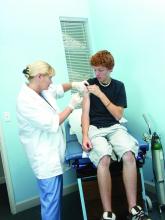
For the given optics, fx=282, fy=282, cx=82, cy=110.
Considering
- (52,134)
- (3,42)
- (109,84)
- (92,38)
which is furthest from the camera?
(92,38)

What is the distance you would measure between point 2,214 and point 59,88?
132cm

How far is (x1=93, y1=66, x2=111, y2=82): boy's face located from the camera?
7.00 feet

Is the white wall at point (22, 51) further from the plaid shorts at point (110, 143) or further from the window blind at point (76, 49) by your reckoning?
the plaid shorts at point (110, 143)

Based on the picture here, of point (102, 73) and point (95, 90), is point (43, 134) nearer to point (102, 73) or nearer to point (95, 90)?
point (95, 90)

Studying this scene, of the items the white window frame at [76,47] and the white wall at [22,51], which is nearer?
the white wall at [22,51]

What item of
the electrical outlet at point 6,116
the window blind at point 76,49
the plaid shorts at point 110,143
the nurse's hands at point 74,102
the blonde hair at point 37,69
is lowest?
the plaid shorts at point 110,143

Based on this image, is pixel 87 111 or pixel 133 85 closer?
pixel 87 111

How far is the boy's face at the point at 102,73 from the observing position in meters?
2.13

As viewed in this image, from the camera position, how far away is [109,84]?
7.29 feet

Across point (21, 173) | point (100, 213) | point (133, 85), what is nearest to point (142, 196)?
point (100, 213)

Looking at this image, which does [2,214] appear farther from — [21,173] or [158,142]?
[158,142]

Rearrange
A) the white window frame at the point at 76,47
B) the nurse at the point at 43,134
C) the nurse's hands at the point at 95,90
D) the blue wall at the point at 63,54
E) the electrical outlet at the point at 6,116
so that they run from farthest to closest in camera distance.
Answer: the white window frame at the point at 76,47 → the electrical outlet at the point at 6,116 → the blue wall at the point at 63,54 → the nurse's hands at the point at 95,90 → the nurse at the point at 43,134

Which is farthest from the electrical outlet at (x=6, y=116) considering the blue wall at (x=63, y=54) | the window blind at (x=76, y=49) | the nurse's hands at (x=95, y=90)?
the nurse's hands at (x=95, y=90)

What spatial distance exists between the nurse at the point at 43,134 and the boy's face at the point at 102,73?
394mm
